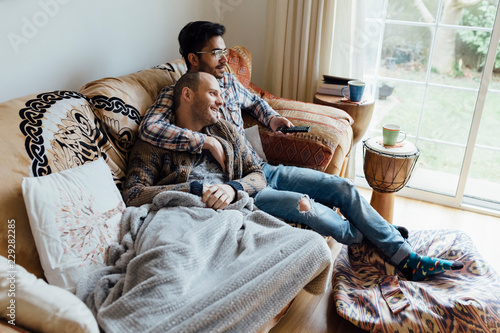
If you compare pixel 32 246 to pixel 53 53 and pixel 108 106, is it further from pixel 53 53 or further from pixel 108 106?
pixel 53 53

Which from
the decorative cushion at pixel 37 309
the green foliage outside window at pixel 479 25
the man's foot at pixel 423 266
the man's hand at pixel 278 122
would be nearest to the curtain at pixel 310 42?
the green foliage outside window at pixel 479 25

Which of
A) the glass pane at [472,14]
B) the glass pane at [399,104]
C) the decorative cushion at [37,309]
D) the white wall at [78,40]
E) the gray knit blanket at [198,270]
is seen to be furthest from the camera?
the glass pane at [399,104]

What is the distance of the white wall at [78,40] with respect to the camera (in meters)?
1.80

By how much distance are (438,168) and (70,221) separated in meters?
2.54

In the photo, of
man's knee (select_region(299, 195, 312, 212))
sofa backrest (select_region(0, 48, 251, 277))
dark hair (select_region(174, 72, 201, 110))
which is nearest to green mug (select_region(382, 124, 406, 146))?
man's knee (select_region(299, 195, 312, 212))

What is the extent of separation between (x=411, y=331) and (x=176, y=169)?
1123 millimetres

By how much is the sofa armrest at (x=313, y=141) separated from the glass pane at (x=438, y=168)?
882mm

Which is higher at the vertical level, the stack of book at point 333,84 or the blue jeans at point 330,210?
the stack of book at point 333,84

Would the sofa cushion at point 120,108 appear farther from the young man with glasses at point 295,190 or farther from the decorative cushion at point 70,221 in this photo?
the decorative cushion at point 70,221

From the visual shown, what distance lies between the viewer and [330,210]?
→ 191 cm

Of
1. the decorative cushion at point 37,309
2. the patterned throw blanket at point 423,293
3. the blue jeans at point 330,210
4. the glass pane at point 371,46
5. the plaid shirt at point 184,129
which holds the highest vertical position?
the glass pane at point 371,46

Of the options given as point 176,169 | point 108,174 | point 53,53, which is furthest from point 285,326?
point 53,53

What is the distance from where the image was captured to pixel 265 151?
2.34m

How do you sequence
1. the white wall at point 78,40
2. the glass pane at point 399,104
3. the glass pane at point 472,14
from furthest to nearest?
the glass pane at point 399,104
the glass pane at point 472,14
the white wall at point 78,40
